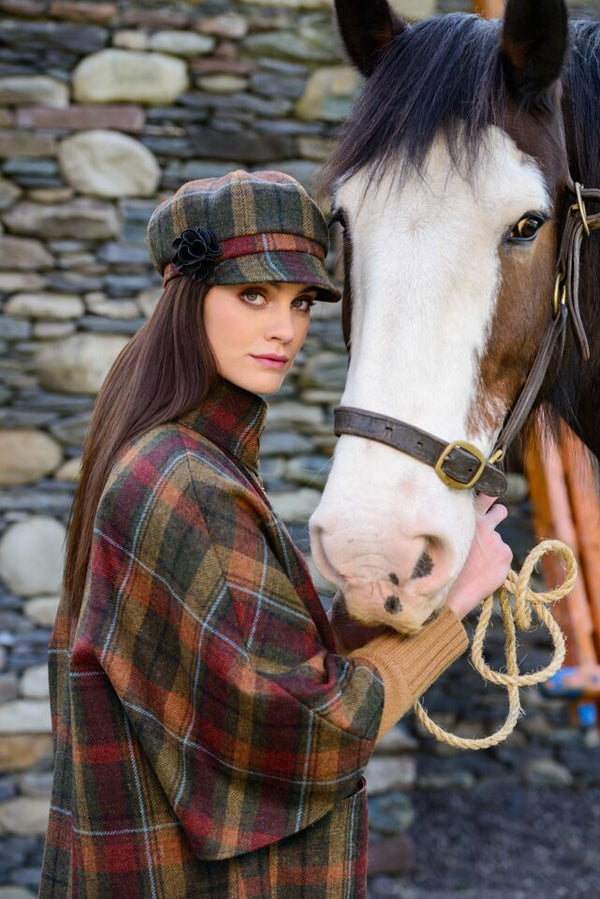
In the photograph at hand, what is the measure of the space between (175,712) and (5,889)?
260 centimetres

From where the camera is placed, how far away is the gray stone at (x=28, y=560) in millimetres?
3504

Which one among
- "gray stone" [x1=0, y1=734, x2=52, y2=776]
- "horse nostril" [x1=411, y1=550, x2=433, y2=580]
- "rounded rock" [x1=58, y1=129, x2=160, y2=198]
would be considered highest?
"horse nostril" [x1=411, y1=550, x2=433, y2=580]

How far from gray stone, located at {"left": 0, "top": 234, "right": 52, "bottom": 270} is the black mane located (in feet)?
Result: 7.00

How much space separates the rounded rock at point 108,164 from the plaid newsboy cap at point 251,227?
2.21 m

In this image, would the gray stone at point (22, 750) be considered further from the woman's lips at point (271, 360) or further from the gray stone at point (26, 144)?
the woman's lips at point (271, 360)

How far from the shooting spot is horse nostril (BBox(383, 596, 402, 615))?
1.29m

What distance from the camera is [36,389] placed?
3.57m

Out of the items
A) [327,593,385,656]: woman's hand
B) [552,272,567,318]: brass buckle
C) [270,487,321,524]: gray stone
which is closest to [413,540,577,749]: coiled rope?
[327,593,385,656]: woman's hand

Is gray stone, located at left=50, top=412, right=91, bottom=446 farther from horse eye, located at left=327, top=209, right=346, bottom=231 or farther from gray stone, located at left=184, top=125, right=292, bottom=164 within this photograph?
horse eye, located at left=327, top=209, right=346, bottom=231

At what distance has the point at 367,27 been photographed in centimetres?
174

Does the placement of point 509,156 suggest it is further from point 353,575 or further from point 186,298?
point 353,575

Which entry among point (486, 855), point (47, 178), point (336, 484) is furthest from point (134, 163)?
point (486, 855)

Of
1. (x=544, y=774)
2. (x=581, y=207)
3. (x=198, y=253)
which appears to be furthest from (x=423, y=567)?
Answer: (x=544, y=774)

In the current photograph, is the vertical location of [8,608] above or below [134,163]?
below
